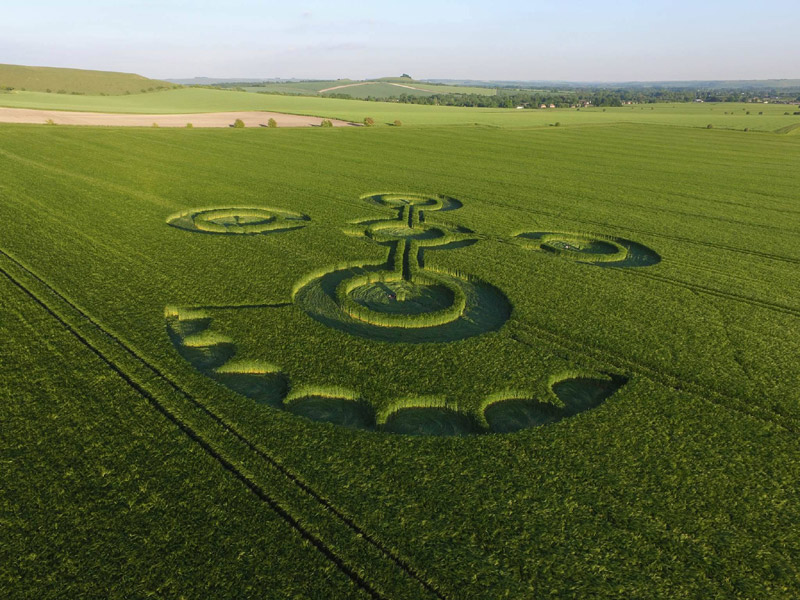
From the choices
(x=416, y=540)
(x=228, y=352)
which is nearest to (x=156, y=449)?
(x=228, y=352)

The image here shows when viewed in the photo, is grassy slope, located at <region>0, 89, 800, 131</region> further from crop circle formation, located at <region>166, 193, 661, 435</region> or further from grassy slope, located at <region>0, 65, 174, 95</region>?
crop circle formation, located at <region>166, 193, 661, 435</region>

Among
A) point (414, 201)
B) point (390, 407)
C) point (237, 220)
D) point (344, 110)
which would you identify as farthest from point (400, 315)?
point (344, 110)

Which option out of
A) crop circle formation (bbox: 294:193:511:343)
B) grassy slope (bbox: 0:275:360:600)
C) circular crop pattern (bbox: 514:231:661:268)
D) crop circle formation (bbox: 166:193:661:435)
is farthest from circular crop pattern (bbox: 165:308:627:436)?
circular crop pattern (bbox: 514:231:661:268)

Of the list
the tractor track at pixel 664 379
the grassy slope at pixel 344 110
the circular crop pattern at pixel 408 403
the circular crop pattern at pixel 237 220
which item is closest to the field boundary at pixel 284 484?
the circular crop pattern at pixel 408 403

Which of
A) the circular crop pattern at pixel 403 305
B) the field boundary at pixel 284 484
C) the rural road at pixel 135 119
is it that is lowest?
the field boundary at pixel 284 484

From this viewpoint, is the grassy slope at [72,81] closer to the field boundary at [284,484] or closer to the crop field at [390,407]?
the crop field at [390,407]

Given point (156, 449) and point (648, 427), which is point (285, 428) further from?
point (648, 427)
